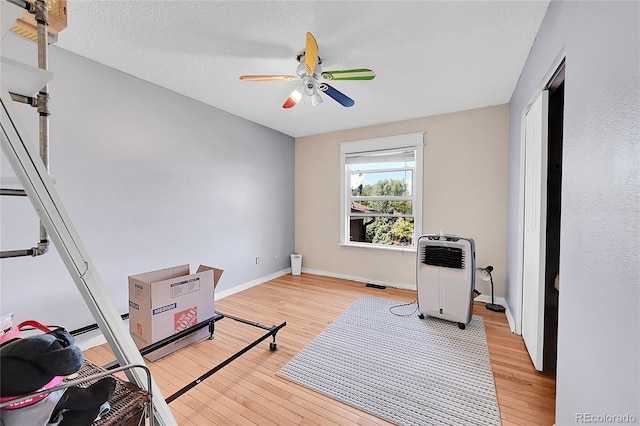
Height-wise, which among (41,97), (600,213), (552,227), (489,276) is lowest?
(489,276)

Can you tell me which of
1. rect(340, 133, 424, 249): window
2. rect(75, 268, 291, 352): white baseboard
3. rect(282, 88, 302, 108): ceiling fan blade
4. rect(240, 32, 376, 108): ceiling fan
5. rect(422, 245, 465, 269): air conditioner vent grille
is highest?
rect(240, 32, 376, 108): ceiling fan

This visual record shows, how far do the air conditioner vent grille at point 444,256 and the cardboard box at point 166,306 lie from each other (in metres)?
2.15

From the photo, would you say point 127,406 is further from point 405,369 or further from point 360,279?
point 360,279

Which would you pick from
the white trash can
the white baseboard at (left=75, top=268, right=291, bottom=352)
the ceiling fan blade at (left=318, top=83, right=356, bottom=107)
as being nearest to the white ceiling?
the ceiling fan blade at (left=318, top=83, right=356, bottom=107)

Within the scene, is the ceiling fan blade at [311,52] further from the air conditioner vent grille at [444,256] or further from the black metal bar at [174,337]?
the black metal bar at [174,337]

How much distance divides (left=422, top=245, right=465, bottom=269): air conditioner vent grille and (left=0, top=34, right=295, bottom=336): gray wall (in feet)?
8.25

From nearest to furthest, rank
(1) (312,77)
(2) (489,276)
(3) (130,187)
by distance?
1. (1) (312,77)
2. (3) (130,187)
3. (2) (489,276)

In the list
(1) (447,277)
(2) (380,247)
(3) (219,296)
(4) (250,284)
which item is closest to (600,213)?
(1) (447,277)

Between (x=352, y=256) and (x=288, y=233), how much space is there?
126 centimetres

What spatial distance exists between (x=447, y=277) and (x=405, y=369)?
3.38 feet

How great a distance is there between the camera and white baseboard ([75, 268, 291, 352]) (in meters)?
A: 2.18

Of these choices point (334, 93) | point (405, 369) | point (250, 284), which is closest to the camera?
point (405, 369)

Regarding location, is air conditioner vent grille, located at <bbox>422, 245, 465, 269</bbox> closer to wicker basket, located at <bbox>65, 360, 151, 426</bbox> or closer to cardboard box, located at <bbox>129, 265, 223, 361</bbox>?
cardboard box, located at <bbox>129, 265, 223, 361</bbox>

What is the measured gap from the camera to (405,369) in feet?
6.37
